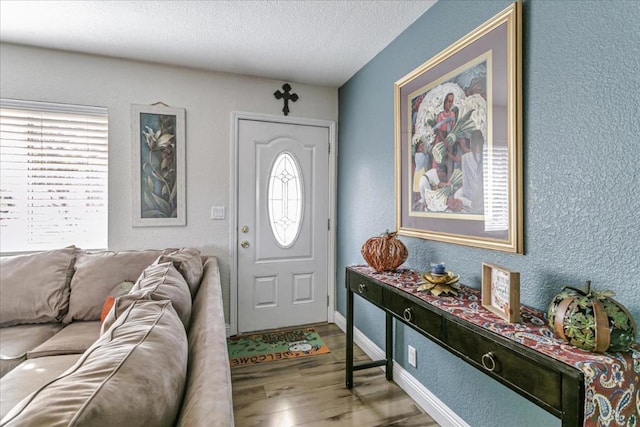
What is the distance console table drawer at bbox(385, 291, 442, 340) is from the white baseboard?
66cm

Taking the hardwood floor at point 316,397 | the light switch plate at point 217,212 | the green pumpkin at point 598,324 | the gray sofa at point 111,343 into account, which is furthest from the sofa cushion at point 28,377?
the green pumpkin at point 598,324

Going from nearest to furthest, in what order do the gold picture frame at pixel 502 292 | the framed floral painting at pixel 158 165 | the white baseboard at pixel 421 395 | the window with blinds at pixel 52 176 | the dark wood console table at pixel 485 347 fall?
the dark wood console table at pixel 485 347 → the gold picture frame at pixel 502 292 → the white baseboard at pixel 421 395 → the window with blinds at pixel 52 176 → the framed floral painting at pixel 158 165

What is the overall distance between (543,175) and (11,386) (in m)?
2.35

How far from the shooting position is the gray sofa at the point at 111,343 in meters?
0.61

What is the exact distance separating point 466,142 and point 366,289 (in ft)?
3.26

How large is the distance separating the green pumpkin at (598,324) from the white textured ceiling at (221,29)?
5.81 ft

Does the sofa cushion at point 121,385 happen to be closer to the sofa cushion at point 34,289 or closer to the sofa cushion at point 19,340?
the sofa cushion at point 19,340

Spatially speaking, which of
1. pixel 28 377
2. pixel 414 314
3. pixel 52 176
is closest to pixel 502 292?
pixel 414 314

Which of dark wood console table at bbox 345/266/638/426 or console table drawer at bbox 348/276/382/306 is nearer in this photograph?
dark wood console table at bbox 345/266/638/426

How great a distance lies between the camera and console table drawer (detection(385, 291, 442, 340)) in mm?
1373

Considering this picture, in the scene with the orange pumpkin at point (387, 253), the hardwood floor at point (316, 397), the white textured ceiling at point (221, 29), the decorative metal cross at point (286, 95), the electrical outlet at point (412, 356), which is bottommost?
the hardwood floor at point (316, 397)

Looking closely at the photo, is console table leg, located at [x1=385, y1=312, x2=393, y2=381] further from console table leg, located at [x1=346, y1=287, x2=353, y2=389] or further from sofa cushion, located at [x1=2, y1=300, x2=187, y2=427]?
sofa cushion, located at [x1=2, y1=300, x2=187, y2=427]

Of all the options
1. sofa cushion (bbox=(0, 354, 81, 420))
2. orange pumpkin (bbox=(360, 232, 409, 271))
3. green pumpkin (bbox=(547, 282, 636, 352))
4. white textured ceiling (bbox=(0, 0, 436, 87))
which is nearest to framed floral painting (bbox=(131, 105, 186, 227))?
white textured ceiling (bbox=(0, 0, 436, 87))

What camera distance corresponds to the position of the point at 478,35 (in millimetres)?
1549
